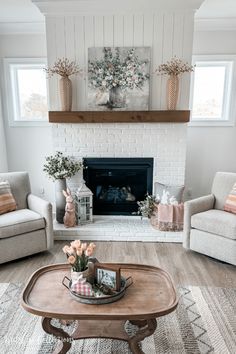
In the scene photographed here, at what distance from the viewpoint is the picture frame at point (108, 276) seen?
1.71 metres

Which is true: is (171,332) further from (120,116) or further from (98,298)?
(120,116)

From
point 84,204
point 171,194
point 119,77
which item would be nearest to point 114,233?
point 84,204

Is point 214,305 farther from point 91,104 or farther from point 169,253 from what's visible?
point 91,104

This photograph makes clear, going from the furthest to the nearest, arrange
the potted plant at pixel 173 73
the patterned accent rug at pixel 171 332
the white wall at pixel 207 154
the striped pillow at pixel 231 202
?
the white wall at pixel 207 154
the potted plant at pixel 173 73
the striped pillow at pixel 231 202
the patterned accent rug at pixel 171 332

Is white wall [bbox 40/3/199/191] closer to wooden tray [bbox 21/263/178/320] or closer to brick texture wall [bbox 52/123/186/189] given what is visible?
brick texture wall [bbox 52/123/186/189]

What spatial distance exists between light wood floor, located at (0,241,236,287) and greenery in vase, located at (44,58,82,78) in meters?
2.08

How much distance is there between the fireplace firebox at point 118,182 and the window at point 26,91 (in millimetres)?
1282

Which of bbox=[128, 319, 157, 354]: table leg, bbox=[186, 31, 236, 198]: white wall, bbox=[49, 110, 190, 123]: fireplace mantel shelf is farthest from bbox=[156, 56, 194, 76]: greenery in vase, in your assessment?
bbox=[128, 319, 157, 354]: table leg

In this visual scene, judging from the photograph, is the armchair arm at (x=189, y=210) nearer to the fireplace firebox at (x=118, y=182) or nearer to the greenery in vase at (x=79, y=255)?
the fireplace firebox at (x=118, y=182)

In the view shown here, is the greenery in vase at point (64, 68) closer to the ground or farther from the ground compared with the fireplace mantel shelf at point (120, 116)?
farther from the ground

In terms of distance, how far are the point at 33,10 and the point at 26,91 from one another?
116 centimetres

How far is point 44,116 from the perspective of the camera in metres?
4.44

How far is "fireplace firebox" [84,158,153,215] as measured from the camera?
3816 mm

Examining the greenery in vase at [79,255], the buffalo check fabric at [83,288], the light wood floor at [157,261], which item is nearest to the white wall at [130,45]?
the light wood floor at [157,261]
